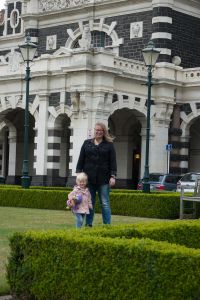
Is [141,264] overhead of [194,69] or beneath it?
beneath

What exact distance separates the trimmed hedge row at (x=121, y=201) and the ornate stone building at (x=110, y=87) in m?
8.82

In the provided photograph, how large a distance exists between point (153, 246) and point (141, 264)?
297mm

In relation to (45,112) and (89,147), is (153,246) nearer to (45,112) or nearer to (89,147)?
(89,147)

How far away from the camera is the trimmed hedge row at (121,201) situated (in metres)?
23.6

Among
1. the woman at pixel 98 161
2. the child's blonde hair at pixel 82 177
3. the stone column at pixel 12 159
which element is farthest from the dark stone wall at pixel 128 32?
the child's blonde hair at pixel 82 177

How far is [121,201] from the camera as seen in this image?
24.7 meters

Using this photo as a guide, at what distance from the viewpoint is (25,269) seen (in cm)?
912

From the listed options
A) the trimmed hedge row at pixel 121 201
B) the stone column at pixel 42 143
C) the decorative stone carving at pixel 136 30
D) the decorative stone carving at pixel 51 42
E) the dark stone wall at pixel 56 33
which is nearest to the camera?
the trimmed hedge row at pixel 121 201

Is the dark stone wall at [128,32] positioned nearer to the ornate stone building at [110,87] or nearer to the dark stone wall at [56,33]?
the ornate stone building at [110,87]

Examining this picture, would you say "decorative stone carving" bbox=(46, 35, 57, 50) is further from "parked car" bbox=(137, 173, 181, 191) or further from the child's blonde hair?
the child's blonde hair

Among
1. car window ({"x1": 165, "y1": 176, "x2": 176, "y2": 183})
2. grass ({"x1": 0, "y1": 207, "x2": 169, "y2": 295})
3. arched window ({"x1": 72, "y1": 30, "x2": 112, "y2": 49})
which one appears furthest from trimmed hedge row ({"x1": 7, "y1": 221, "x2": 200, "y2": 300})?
arched window ({"x1": 72, "y1": 30, "x2": 112, "y2": 49})

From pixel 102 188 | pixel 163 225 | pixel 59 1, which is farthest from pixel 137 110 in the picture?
pixel 163 225

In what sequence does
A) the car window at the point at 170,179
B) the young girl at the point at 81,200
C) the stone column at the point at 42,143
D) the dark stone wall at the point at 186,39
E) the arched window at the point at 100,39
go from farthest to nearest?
the arched window at the point at 100,39 → the dark stone wall at the point at 186,39 → the stone column at the point at 42,143 → the car window at the point at 170,179 → the young girl at the point at 81,200

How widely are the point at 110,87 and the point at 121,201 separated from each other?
13124 millimetres
